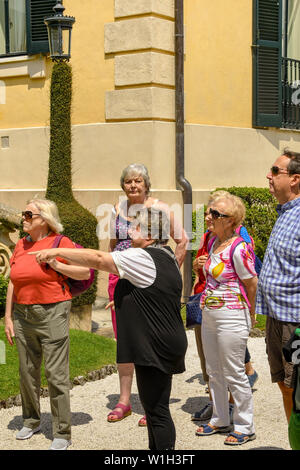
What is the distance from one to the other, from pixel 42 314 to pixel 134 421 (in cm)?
128

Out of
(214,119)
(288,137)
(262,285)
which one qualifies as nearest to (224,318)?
(262,285)

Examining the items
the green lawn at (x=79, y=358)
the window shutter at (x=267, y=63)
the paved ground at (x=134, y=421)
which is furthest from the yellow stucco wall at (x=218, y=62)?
the paved ground at (x=134, y=421)

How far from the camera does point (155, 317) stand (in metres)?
4.36

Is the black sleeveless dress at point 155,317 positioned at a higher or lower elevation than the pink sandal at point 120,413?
higher

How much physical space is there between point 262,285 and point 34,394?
189cm

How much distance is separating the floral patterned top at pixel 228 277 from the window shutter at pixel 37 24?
25.2 ft

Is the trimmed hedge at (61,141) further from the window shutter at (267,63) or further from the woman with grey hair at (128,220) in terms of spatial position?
the window shutter at (267,63)

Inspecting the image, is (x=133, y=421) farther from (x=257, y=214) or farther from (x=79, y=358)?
(x=257, y=214)

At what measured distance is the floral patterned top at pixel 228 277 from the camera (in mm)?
5316

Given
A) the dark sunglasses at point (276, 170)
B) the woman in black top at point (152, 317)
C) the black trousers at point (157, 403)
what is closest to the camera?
the woman in black top at point (152, 317)

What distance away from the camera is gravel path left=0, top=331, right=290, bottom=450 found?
5.38 m

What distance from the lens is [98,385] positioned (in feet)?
22.8

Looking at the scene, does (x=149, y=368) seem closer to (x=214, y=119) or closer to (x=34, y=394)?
(x=34, y=394)

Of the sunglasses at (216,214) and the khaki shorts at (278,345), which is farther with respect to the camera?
the sunglasses at (216,214)
